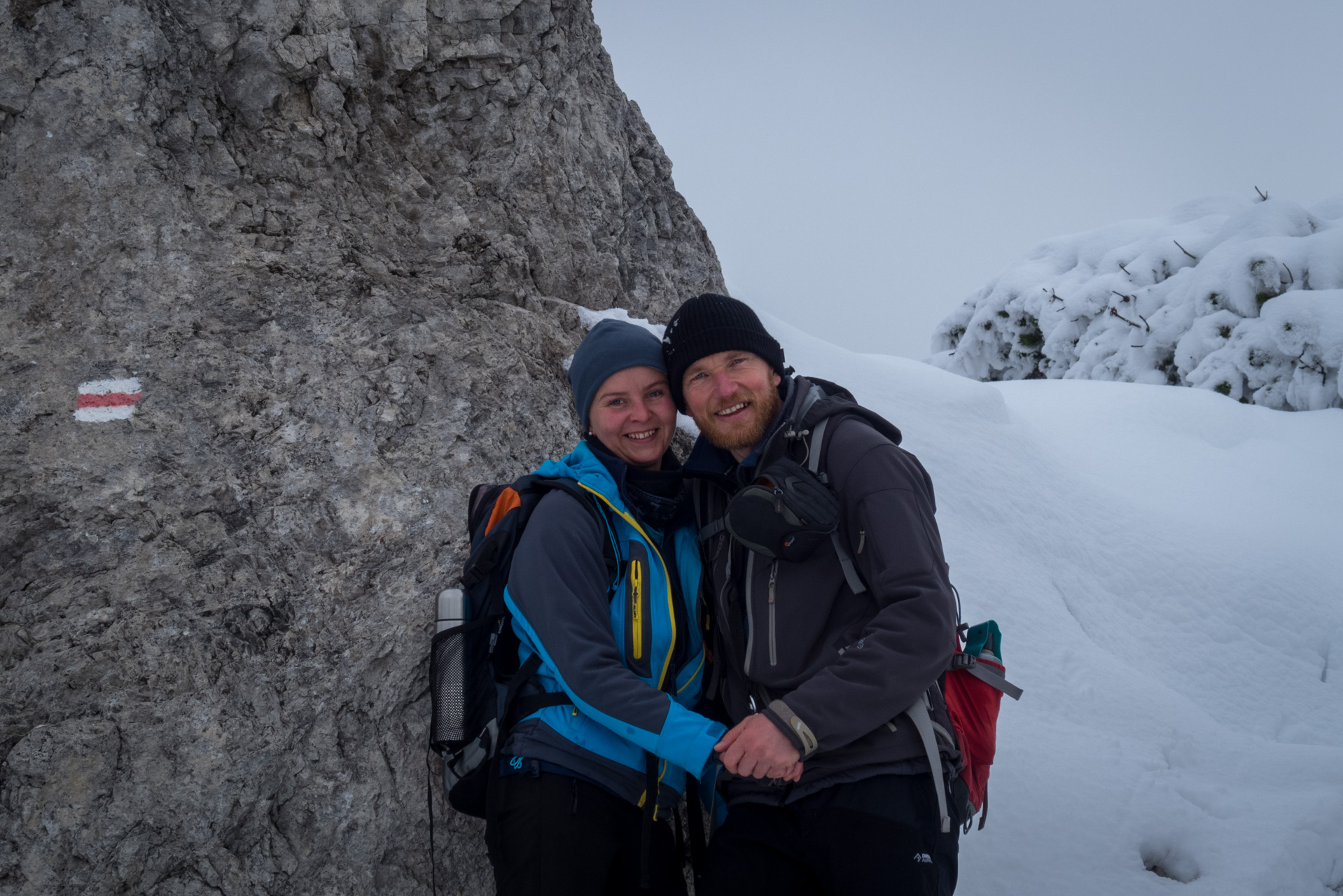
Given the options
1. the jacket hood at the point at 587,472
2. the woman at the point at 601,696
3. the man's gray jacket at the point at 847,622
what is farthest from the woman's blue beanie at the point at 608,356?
the man's gray jacket at the point at 847,622

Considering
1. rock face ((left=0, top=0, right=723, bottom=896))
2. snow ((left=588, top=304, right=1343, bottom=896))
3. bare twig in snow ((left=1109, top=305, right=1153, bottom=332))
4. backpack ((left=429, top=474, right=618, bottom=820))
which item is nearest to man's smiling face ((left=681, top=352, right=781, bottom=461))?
backpack ((left=429, top=474, right=618, bottom=820))

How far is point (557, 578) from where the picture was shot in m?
2.07

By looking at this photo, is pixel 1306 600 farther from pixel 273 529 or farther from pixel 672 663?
pixel 273 529

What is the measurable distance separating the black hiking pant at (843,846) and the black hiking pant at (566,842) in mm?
233

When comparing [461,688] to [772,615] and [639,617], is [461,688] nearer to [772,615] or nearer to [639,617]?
[639,617]

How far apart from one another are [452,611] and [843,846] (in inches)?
54.2

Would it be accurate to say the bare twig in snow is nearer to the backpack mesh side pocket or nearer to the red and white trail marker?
the backpack mesh side pocket

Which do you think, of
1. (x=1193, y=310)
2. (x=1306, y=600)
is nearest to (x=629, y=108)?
(x=1306, y=600)

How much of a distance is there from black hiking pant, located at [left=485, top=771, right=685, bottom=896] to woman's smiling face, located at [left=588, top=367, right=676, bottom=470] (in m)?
1.12

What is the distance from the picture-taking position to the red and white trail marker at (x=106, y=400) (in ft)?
9.16

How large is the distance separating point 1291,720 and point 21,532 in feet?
24.5

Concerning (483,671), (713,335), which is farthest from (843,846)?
(713,335)

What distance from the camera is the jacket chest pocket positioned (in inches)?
86.9

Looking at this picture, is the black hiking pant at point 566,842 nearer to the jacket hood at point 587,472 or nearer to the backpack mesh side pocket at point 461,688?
the backpack mesh side pocket at point 461,688
